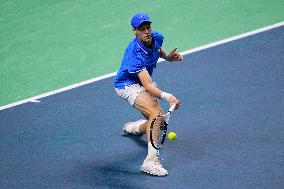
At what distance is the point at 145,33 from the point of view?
9875mm

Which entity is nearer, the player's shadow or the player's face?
the player's face

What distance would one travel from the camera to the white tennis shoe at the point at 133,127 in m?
10.9

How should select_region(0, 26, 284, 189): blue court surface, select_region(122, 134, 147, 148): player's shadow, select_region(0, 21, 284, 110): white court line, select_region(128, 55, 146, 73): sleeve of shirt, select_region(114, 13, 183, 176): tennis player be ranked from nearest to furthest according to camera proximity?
1. select_region(0, 26, 284, 189): blue court surface
2. select_region(114, 13, 183, 176): tennis player
3. select_region(128, 55, 146, 73): sleeve of shirt
4. select_region(122, 134, 147, 148): player's shadow
5. select_region(0, 21, 284, 110): white court line

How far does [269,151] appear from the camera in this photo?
9992 mm

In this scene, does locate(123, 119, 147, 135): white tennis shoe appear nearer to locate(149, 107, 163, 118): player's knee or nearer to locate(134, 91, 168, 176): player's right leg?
locate(134, 91, 168, 176): player's right leg

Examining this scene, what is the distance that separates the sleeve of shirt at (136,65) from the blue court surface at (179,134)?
126 cm

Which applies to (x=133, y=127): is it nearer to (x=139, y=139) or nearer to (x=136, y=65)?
(x=139, y=139)

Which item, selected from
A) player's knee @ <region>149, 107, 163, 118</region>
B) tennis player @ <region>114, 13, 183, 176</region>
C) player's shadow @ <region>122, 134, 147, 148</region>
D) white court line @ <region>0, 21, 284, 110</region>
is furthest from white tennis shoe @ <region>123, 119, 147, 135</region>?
white court line @ <region>0, 21, 284, 110</region>

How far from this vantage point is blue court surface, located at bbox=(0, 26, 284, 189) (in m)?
9.61

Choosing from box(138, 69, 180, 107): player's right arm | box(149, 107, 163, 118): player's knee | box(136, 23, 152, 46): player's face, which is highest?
box(136, 23, 152, 46): player's face

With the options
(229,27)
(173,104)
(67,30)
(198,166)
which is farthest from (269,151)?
(67,30)

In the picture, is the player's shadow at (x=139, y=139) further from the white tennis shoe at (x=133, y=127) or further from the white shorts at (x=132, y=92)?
the white shorts at (x=132, y=92)

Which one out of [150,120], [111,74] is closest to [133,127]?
[150,120]

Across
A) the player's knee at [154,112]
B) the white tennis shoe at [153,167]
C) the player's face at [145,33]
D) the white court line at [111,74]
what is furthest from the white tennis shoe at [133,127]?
the white court line at [111,74]
